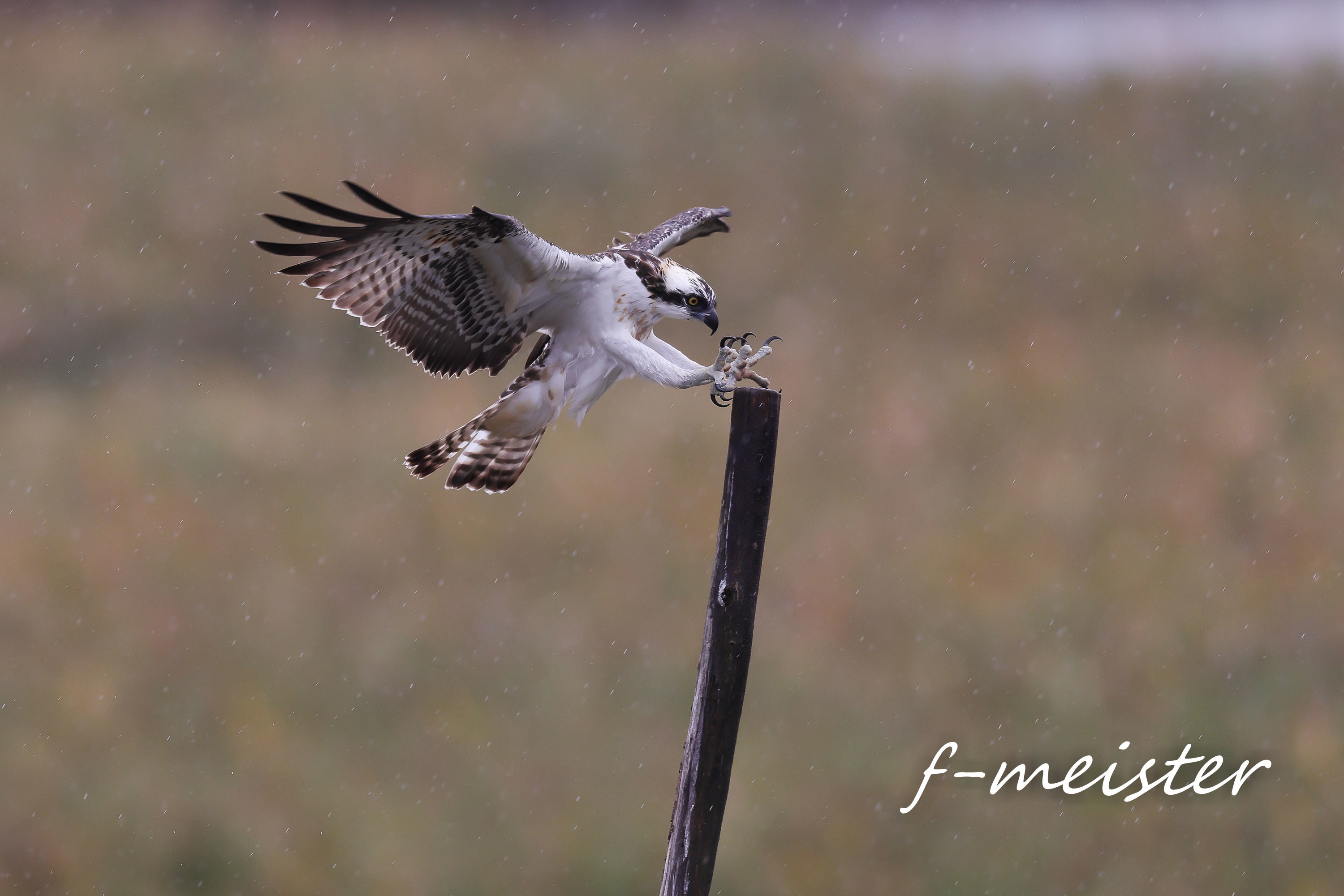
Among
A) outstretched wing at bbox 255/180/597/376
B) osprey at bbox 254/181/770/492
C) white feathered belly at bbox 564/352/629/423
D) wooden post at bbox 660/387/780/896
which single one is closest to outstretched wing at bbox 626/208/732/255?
osprey at bbox 254/181/770/492

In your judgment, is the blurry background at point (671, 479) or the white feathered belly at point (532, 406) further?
the blurry background at point (671, 479)

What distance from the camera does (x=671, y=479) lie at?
35.9ft

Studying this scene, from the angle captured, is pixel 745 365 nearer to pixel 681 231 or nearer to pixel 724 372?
pixel 724 372

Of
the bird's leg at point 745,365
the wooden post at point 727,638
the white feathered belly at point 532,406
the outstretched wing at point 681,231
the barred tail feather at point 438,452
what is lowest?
the wooden post at point 727,638

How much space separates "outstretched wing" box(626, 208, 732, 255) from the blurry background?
4929 millimetres

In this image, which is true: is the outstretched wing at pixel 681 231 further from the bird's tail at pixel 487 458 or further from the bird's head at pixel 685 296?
the bird's tail at pixel 487 458

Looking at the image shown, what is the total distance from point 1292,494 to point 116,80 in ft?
51.4

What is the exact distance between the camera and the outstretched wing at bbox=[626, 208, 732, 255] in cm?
500

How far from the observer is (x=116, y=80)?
1459 centimetres

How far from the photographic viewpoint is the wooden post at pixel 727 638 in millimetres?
3398

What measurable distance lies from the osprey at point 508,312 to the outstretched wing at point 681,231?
295mm

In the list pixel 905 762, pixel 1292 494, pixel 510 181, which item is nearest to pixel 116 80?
pixel 510 181

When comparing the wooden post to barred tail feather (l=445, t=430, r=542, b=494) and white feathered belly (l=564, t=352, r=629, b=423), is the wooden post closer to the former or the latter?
white feathered belly (l=564, t=352, r=629, b=423)

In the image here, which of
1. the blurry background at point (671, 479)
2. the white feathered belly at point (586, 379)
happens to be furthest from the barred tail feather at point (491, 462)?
the blurry background at point (671, 479)
